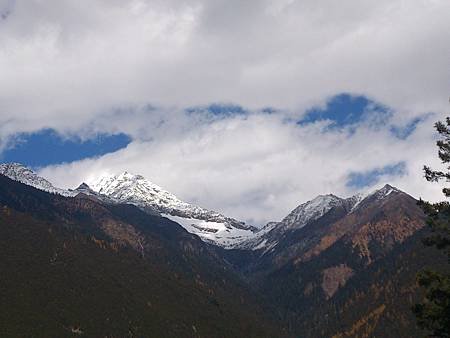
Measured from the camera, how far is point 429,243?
4409 cm

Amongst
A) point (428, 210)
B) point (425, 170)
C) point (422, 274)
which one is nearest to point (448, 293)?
point (422, 274)

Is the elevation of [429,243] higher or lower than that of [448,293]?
higher

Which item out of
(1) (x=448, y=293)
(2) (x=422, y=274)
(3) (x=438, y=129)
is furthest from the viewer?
(3) (x=438, y=129)

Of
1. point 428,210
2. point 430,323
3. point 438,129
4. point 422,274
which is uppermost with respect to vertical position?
point 438,129

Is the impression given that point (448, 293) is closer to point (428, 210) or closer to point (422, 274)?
point (422, 274)

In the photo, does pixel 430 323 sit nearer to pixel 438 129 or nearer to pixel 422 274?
pixel 422 274

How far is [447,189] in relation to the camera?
4372 centimetres

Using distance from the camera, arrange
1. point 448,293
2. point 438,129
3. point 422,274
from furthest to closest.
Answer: point 438,129
point 422,274
point 448,293

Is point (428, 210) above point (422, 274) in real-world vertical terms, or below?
above

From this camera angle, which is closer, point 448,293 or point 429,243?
point 448,293

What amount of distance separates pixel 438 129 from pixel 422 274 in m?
11.9

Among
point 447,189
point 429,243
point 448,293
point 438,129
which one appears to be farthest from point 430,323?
point 438,129

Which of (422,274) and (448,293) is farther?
(422,274)

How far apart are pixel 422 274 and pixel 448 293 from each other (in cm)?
306
